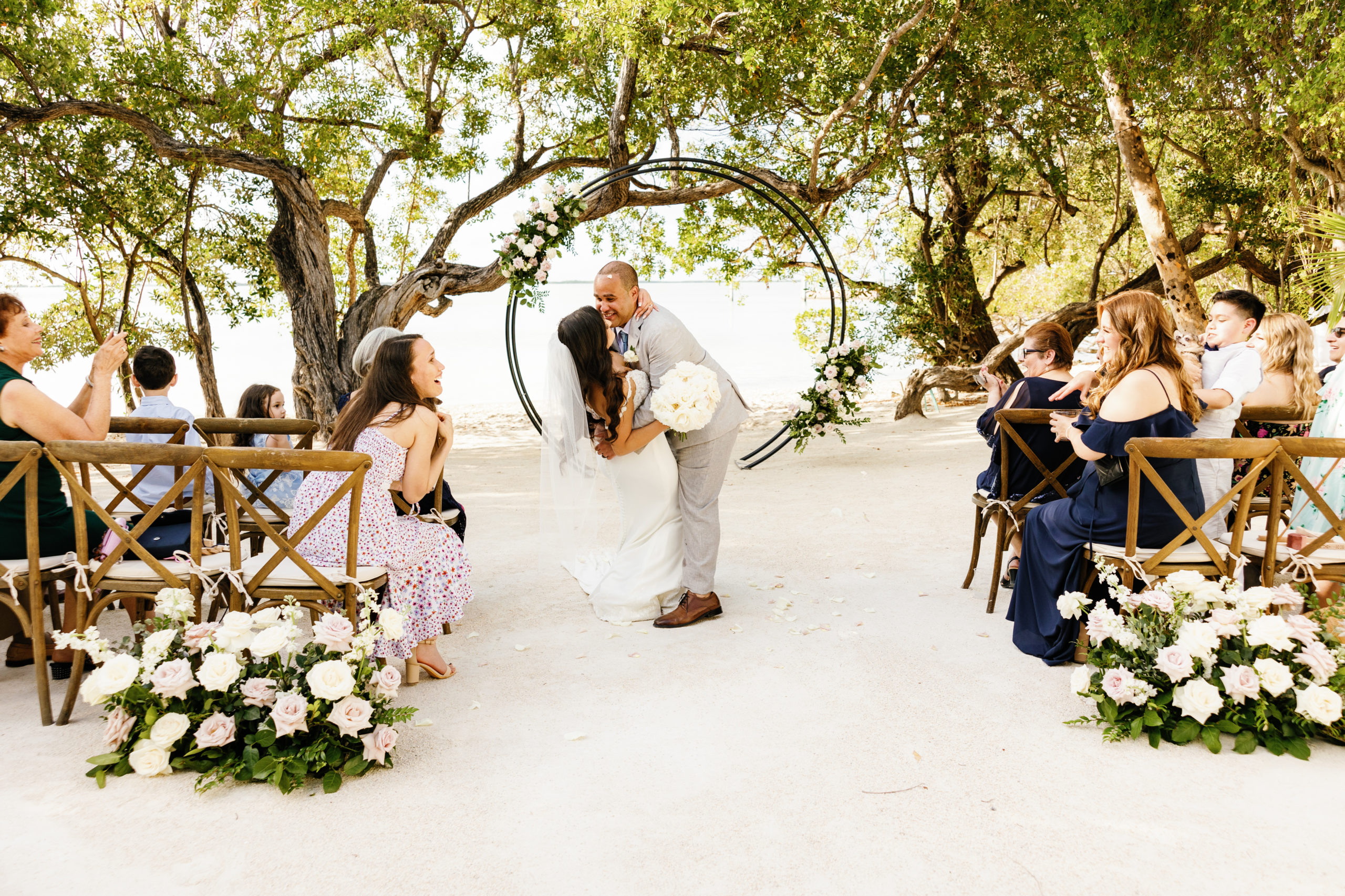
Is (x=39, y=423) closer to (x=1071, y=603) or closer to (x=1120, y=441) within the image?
(x=1071, y=603)

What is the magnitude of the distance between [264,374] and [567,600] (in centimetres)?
3550

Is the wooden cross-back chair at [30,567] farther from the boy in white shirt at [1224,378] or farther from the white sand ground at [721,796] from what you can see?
the boy in white shirt at [1224,378]

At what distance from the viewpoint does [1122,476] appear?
3688mm

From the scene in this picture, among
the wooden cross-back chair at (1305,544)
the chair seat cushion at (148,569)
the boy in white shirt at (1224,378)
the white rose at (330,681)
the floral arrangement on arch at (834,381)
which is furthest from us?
the floral arrangement on arch at (834,381)

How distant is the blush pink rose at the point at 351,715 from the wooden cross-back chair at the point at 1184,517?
9.50 ft

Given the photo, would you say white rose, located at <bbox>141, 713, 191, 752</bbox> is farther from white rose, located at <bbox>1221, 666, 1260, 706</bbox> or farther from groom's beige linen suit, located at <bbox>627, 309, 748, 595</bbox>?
white rose, located at <bbox>1221, 666, 1260, 706</bbox>

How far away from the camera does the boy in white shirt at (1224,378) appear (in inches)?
163

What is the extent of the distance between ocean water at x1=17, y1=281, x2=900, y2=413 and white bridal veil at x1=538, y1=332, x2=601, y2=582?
1023 cm

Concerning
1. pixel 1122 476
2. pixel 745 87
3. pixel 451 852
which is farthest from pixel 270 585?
pixel 745 87

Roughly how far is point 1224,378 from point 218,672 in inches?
179

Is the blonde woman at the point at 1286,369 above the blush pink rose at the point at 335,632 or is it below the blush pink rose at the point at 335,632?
above

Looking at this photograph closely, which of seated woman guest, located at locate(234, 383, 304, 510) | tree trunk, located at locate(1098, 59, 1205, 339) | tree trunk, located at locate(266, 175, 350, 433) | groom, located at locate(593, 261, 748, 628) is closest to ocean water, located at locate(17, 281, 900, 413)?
tree trunk, located at locate(266, 175, 350, 433)

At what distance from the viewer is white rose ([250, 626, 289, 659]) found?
2.87 meters

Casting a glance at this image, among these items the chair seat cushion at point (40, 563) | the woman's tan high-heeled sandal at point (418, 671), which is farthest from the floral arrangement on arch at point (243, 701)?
the woman's tan high-heeled sandal at point (418, 671)
